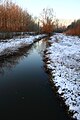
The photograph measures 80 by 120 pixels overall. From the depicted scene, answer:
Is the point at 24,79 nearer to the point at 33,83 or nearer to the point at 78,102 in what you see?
the point at 33,83

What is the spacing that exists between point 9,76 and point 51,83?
100 inches

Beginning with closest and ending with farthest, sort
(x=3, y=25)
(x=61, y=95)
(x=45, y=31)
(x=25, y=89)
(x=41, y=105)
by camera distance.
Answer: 1. (x=41, y=105)
2. (x=61, y=95)
3. (x=25, y=89)
4. (x=3, y=25)
5. (x=45, y=31)

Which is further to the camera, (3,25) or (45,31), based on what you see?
(45,31)

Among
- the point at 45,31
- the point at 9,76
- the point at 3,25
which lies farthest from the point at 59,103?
the point at 45,31

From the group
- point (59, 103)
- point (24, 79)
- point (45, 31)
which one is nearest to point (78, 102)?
point (59, 103)

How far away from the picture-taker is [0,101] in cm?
743

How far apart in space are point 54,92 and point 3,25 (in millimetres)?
46046

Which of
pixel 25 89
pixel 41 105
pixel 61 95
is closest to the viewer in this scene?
pixel 41 105

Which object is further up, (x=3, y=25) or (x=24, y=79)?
(x=3, y=25)

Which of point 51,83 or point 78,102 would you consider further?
point 51,83

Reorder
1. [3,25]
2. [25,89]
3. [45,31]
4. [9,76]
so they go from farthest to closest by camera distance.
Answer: [45,31]
[3,25]
[9,76]
[25,89]

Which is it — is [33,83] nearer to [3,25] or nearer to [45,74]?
[45,74]

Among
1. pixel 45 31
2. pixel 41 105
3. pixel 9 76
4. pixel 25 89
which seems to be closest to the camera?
pixel 41 105

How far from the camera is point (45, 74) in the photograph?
12.0 meters
